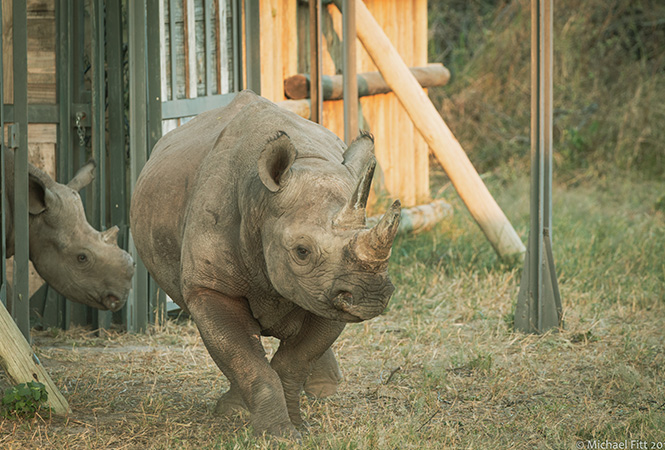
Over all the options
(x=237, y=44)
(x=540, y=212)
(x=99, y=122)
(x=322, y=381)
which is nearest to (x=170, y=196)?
(x=322, y=381)

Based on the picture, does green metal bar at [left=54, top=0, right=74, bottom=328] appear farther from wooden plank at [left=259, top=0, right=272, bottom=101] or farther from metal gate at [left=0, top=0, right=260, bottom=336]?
wooden plank at [left=259, top=0, right=272, bottom=101]

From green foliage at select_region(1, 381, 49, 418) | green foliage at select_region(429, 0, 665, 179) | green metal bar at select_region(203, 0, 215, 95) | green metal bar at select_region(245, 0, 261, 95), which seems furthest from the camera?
green foliage at select_region(429, 0, 665, 179)

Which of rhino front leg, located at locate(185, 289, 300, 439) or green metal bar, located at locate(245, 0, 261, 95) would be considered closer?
rhino front leg, located at locate(185, 289, 300, 439)

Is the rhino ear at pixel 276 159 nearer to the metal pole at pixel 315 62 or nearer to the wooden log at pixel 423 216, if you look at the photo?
the metal pole at pixel 315 62

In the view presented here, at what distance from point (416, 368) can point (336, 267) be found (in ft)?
8.28

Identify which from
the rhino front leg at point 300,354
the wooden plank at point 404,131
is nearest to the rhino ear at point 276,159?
the rhino front leg at point 300,354

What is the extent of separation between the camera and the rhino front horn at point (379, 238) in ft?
12.3

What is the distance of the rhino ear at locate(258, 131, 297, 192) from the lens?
4.16 m

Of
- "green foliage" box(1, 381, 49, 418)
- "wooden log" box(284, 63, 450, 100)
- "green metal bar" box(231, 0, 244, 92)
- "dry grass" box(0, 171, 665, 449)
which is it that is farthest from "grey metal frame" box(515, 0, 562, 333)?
"green foliage" box(1, 381, 49, 418)

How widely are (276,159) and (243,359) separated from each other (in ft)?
3.19

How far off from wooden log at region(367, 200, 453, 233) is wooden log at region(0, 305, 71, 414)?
18.4 ft

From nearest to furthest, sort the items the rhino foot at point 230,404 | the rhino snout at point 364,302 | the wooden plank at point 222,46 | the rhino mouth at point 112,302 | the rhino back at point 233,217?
1. the rhino snout at point 364,302
2. the rhino back at point 233,217
3. the rhino foot at point 230,404
4. the rhino mouth at point 112,302
5. the wooden plank at point 222,46

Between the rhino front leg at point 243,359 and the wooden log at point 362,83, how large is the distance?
4.80 metres

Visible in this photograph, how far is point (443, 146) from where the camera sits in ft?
29.9
